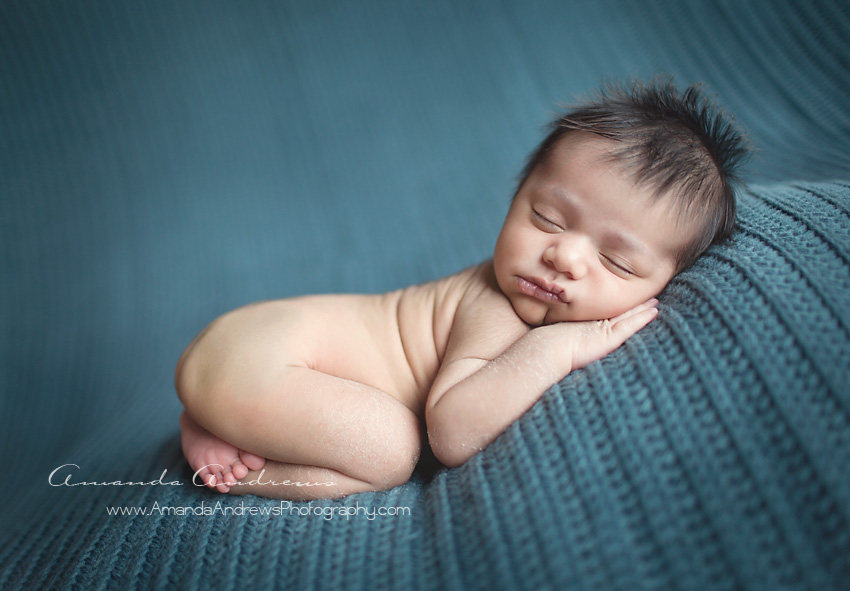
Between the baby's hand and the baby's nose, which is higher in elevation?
the baby's nose

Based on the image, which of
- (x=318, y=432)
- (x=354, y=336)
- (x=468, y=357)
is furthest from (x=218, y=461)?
(x=468, y=357)

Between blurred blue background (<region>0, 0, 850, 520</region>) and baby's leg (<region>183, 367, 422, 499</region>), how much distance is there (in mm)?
637

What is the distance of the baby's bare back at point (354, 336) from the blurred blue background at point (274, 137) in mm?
565

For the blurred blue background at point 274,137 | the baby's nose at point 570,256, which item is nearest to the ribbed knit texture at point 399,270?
the blurred blue background at point 274,137

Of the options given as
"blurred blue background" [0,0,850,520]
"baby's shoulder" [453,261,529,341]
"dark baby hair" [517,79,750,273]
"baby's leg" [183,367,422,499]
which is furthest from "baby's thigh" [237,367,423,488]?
"blurred blue background" [0,0,850,520]

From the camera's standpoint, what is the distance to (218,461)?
0.82 meters

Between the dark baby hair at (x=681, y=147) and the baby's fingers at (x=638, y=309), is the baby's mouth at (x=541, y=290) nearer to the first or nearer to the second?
the baby's fingers at (x=638, y=309)

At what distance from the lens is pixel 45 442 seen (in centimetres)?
128

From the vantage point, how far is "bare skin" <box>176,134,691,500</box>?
720 millimetres

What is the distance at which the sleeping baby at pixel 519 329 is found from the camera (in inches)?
28.7

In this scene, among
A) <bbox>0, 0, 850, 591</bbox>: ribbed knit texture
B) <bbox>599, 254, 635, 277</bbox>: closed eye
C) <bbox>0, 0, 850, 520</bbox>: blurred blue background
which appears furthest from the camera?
<bbox>0, 0, 850, 520</bbox>: blurred blue background

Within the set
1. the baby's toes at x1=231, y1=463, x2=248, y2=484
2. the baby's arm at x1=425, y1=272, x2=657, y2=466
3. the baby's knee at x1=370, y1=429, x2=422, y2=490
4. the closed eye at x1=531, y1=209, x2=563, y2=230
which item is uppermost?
the closed eye at x1=531, y1=209, x2=563, y2=230

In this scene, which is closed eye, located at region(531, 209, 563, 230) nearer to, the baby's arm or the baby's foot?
the baby's arm

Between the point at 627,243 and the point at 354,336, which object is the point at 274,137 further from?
the point at 627,243
